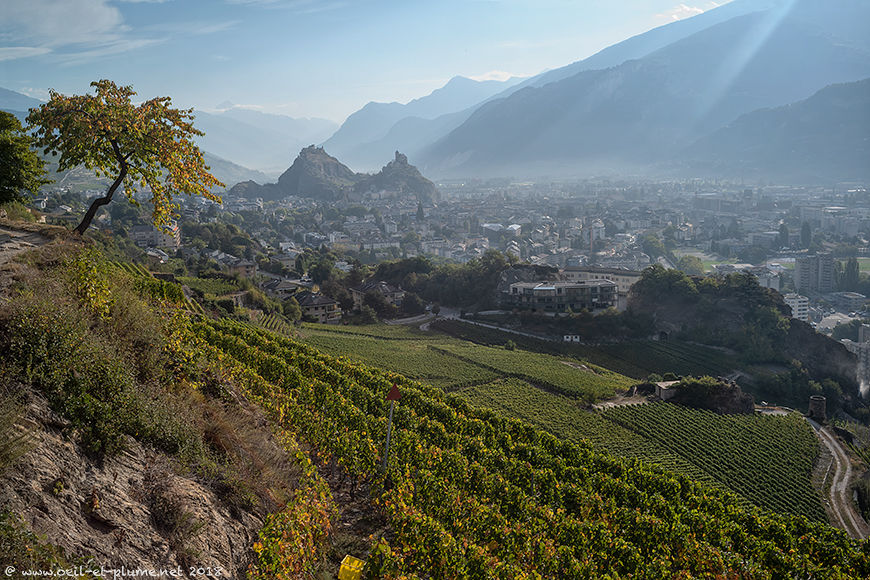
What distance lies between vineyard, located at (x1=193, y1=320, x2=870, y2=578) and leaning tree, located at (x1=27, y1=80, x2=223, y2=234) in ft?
8.96

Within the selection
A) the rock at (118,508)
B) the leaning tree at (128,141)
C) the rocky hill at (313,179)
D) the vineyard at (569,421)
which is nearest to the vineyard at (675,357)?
the vineyard at (569,421)

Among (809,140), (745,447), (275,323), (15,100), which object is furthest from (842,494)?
(809,140)

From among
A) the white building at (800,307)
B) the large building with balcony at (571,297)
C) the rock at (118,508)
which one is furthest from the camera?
the white building at (800,307)

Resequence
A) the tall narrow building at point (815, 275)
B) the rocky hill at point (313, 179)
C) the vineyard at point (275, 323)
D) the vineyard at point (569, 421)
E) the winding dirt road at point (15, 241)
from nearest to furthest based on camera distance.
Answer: the winding dirt road at point (15, 241)
the vineyard at point (569, 421)
the vineyard at point (275, 323)
the tall narrow building at point (815, 275)
the rocky hill at point (313, 179)

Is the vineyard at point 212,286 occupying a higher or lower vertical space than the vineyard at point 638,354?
higher

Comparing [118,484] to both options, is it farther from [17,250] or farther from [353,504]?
[17,250]

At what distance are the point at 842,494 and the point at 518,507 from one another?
45.9 feet

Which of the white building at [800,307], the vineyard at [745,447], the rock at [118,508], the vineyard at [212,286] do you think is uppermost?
the rock at [118,508]

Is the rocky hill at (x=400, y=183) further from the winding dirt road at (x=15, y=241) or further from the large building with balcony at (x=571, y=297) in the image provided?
the winding dirt road at (x=15, y=241)

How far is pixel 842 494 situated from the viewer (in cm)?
1659

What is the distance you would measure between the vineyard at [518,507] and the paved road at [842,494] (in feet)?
24.9

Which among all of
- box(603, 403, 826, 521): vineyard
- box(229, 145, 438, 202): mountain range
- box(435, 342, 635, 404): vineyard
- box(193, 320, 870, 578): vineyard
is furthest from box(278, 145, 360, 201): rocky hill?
box(193, 320, 870, 578): vineyard

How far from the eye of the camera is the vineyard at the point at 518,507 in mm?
6273

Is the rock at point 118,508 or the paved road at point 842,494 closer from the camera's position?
the rock at point 118,508
